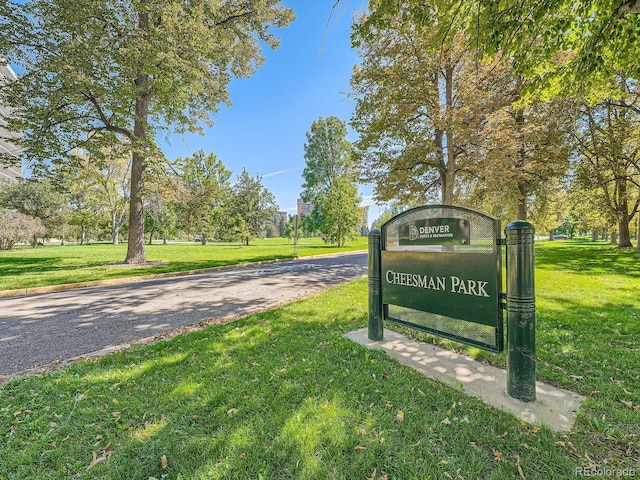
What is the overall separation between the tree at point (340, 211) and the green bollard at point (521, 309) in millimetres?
26651

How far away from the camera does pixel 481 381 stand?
2680mm

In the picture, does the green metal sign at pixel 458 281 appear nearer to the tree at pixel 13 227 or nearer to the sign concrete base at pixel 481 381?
the sign concrete base at pixel 481 381

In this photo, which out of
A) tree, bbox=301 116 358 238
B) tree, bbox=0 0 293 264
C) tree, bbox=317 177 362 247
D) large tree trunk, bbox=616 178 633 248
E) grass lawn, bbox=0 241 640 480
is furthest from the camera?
tree, bbox=301 116 358 238

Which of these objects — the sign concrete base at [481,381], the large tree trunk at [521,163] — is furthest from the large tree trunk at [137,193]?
the large tree trunk at [521,163]

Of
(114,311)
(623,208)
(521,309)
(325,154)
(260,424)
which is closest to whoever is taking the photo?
(260,424)

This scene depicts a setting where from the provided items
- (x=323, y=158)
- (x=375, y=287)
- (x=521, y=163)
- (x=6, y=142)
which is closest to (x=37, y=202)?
(x=6, y=142)

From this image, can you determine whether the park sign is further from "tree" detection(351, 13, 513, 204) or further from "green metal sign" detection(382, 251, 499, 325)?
"tree" detection(351, 13, 513, 204)

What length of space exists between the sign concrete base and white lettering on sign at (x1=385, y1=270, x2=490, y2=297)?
2.85 feet

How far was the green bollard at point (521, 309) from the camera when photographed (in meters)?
2.24

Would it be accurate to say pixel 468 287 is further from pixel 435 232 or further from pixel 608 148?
pixel 608 148

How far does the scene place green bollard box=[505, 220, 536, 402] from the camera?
224 cm

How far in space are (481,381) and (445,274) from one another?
1.09 metres

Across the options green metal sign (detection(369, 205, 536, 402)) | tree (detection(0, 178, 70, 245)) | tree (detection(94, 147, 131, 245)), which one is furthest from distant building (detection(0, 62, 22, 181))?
green metal sign (detection(369, 205, 536, 402))

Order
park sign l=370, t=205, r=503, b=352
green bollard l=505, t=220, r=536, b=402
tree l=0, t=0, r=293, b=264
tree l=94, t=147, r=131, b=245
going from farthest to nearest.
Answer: tree l=94, t=147, r=131, b=245 → tree l=0, t=0, r=293, b=264 → park sign l=370, t=205, r=503, b=352 → green bollard l=505, t=220, r=536, b=402
